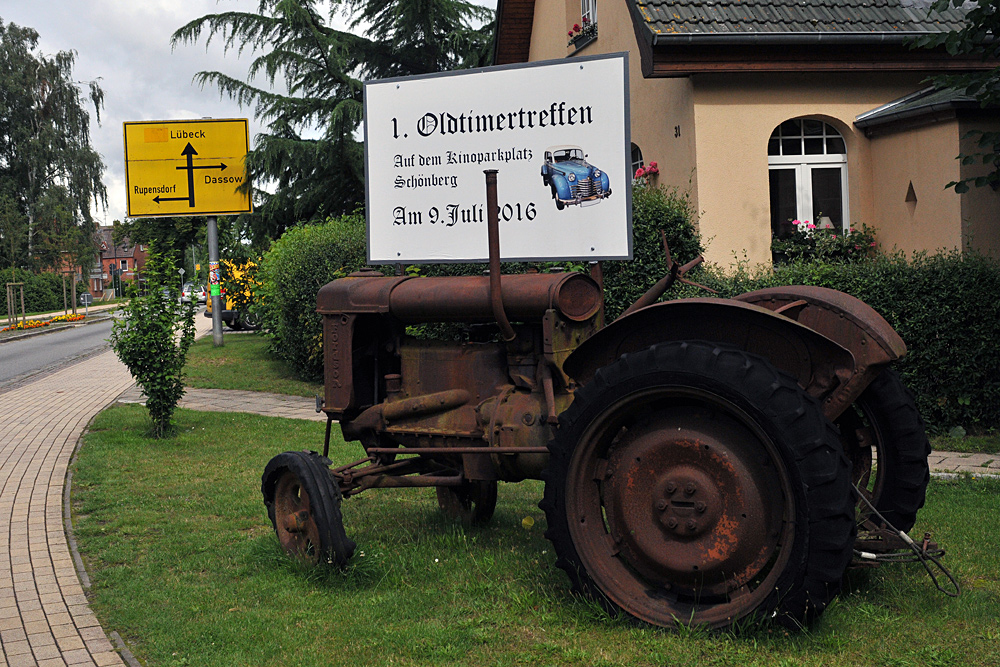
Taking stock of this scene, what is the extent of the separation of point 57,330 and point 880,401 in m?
36.3

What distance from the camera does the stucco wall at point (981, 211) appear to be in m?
11.2

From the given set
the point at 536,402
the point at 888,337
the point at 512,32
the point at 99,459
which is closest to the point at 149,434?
the point at 99,459

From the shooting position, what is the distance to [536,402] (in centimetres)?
485

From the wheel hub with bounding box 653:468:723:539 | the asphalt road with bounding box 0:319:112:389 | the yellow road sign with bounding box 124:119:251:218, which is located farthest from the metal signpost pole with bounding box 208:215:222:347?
the wheel hub with bounding box 653:468:723:539

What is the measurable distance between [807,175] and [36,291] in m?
48.1

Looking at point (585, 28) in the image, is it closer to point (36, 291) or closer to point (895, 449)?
point (895, 449)

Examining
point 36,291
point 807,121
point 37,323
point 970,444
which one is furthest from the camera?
point 36,291

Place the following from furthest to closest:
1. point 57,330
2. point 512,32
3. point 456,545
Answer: point 57,330 < point 512,32 < point 456,545

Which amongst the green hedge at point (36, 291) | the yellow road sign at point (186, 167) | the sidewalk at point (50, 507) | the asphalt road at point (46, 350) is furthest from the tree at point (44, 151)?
the sidewalk at point (50, 507)

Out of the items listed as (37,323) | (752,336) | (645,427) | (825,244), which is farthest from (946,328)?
(37,323)

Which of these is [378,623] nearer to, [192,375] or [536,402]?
[536,402]

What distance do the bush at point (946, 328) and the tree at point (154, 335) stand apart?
5.82 meters

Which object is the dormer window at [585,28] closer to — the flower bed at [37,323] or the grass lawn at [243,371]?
the grass lawn at [243,371]

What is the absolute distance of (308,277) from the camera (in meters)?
14.2
